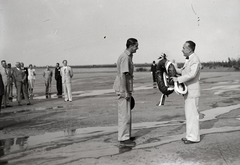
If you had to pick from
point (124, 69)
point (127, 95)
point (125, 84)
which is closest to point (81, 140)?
point (127, 95)

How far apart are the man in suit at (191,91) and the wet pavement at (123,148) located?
0.24 metres

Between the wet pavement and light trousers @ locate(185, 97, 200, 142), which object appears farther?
light trousers @ locate(185, 97, 200, 142)

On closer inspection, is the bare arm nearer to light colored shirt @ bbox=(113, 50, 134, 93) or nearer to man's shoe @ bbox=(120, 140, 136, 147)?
light colored shirt @ bbox=(113, 50, 134, 93)

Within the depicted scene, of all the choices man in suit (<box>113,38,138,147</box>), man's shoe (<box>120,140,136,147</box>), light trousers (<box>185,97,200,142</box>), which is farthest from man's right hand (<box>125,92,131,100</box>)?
light trousers (<box>185,97,200,142</box>)

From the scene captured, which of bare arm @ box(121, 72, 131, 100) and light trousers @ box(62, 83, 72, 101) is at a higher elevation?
bare arm @ box(121, 72, 131, 100)

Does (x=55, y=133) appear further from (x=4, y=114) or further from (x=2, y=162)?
(x=4, y=114)

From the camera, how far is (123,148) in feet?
18.0

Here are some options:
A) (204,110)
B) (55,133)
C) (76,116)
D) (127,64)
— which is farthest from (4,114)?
(204,110)

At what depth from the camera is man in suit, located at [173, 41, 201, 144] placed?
559cm

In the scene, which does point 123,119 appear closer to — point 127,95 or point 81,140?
point 127,95

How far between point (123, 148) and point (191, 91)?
1.78 meters

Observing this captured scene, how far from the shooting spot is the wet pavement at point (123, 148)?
4809 millimetres

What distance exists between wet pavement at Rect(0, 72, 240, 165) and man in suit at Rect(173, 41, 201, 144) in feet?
0.79

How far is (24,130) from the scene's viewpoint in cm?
736
